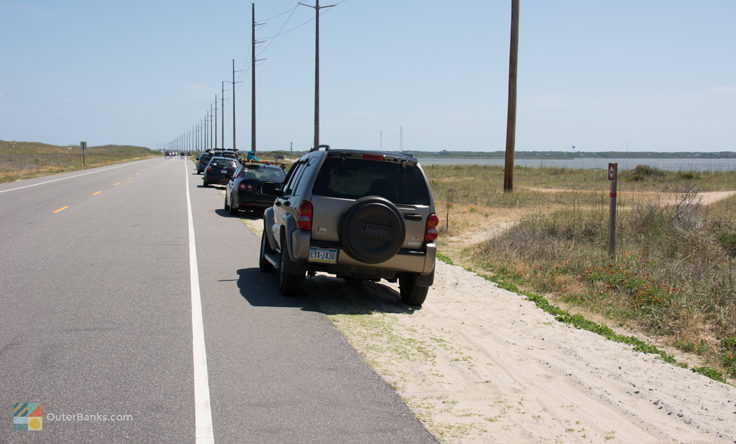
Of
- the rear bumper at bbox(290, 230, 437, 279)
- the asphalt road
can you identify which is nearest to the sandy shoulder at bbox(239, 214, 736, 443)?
the asphalt road

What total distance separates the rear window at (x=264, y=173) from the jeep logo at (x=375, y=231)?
1293 cm

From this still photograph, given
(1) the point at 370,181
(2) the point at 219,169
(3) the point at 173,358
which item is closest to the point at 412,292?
(1) the point at 370,181

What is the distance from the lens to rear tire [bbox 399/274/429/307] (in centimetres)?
891

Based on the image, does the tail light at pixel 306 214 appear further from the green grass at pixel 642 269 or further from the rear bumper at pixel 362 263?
the green grass at pixel 642 269

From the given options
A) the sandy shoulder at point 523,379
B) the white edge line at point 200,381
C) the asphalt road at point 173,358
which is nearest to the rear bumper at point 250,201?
the asphalt road at point 173,358

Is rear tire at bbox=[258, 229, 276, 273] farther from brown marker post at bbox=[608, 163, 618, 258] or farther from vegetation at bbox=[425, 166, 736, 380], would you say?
brown marker post at bbox=[608, 163, 618, 258]

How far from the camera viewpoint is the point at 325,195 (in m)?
8.69

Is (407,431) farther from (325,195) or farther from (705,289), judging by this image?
(705,289)

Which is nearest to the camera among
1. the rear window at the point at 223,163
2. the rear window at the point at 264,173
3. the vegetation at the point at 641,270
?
the vegetation at the point at 641,270

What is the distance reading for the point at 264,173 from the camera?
70.3ft

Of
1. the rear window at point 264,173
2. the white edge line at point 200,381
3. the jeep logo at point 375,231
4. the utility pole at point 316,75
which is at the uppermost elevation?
the utility pole at point 316,75

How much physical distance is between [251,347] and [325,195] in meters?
2.59

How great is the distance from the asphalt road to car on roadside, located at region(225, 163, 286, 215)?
8.11 metres

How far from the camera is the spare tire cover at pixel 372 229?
27.6 feet
